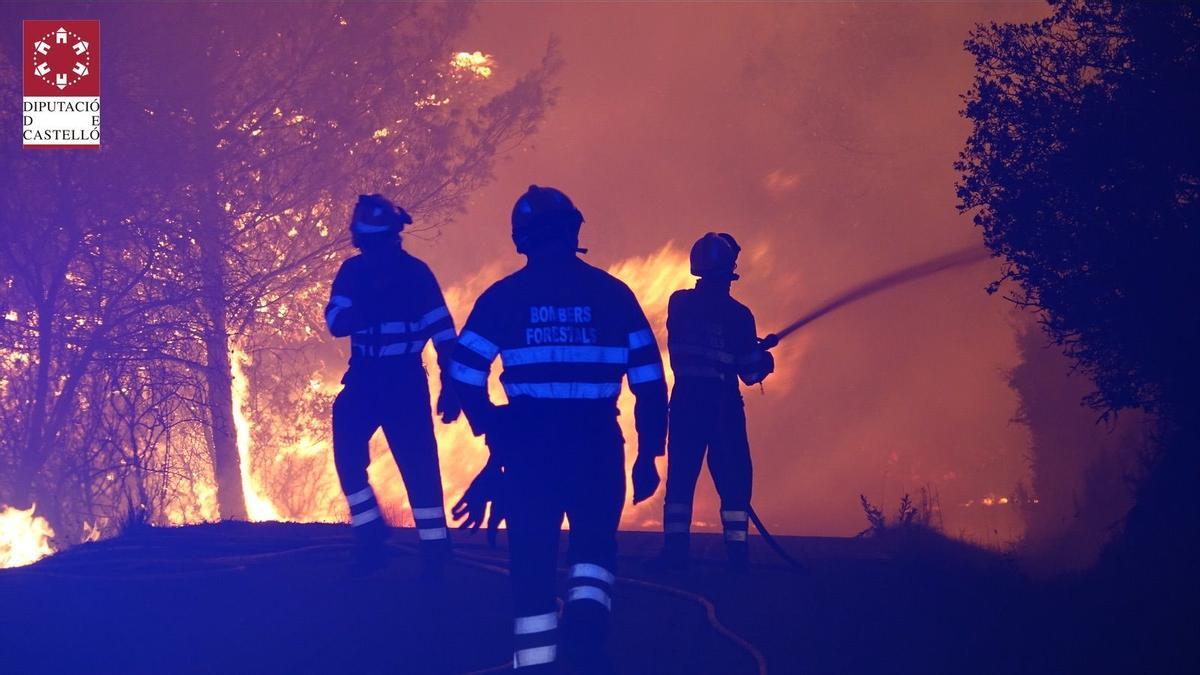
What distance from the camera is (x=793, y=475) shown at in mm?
29109

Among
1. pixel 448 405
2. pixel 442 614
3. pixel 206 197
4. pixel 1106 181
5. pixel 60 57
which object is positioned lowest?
pixel 442 614

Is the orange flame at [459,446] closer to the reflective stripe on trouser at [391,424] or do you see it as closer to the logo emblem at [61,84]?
the logo emblem at [61,84]

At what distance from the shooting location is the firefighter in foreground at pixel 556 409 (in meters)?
4.94

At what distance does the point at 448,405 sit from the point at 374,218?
4.90 ft

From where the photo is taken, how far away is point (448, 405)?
695cm

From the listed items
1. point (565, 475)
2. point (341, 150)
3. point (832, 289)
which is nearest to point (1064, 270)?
point (565, 475)

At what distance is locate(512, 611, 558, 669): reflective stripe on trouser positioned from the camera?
484 cm

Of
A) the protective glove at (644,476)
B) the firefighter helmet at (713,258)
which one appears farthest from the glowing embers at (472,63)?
the protective glove at (644,476)

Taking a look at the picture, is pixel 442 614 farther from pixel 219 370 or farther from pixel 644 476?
pixel 219 370

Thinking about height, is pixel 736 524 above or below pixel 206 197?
below

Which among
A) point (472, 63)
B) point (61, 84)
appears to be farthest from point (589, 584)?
point (472, 63)

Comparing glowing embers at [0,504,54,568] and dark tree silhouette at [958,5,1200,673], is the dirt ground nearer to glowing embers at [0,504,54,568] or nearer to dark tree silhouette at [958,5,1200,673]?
dark tree silhouette at [958,5,1200,673]

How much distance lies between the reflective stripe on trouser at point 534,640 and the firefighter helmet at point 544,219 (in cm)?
173

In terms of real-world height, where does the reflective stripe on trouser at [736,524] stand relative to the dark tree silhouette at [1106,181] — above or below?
below
